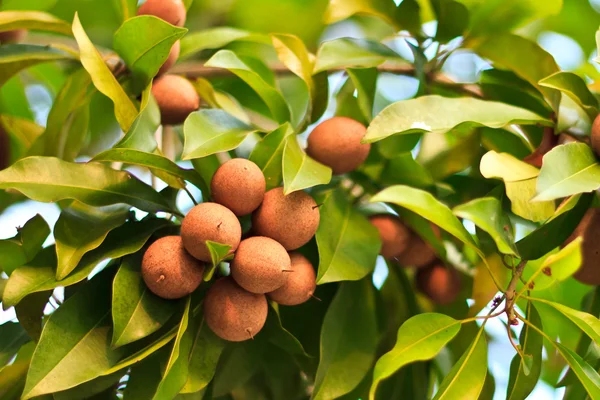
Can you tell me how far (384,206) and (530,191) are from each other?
0.23 meters

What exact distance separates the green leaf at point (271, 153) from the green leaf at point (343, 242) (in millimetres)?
67

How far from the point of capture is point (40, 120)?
1190 mm

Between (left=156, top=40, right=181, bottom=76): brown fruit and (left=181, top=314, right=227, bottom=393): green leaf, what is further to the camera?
(left=156, top=40, right=181, bottom=76): brown fruit

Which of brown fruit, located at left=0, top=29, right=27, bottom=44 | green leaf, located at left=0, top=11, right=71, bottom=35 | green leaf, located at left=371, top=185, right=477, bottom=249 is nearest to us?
green leaf, located at left=371, top=185, right=477, bottom=249

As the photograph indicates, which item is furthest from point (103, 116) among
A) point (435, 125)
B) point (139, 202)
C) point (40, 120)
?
point (435, 125)

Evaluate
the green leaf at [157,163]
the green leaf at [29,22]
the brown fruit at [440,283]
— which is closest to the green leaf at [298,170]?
the green leaf at [157,163]

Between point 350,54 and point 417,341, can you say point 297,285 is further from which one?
point 350,54

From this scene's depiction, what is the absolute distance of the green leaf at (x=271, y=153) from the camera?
29.5 inches

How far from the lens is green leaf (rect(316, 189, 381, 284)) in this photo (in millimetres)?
724

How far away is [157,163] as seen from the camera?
72 cm

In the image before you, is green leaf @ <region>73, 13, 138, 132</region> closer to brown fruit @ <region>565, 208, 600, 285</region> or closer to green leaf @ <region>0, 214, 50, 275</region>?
green leaf @ <region>0, 214, 50, 275</region>

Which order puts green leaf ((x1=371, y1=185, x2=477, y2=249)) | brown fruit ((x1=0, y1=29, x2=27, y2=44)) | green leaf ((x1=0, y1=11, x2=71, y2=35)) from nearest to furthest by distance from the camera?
green leaf ((x1=371, y1=185, x2=477, y2=249)) → green leaf ((x1=0, y1=11, x2=71, y2=35)) → brown fruit ((x1=0, y1=29, x2=27, y2=44))

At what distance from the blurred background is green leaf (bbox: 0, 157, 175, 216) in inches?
10.1

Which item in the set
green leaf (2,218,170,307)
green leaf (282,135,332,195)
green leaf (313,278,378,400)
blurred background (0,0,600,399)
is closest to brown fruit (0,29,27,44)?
blurred background (0,0,600,399)
